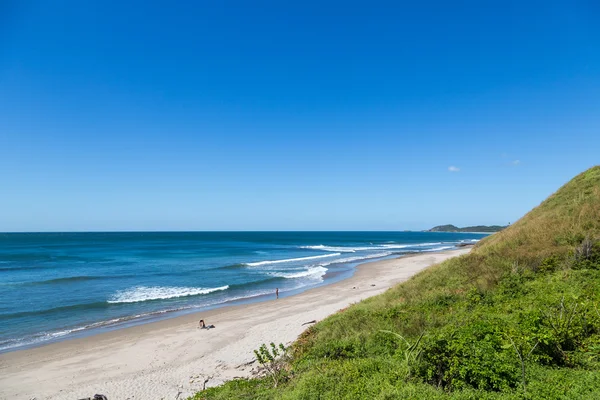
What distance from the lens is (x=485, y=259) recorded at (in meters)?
15.2

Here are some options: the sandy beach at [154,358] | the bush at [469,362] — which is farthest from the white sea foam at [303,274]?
the bush at [469,362]

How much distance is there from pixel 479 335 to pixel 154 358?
14.0 m

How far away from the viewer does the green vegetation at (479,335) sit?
619cm

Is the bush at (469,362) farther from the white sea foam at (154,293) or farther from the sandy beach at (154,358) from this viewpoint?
the white sea foam at (154,293)

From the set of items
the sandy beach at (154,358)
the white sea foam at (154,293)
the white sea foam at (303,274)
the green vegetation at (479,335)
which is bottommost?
the white sea foam at (303,274)

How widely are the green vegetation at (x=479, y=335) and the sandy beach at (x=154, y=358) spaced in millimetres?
4449

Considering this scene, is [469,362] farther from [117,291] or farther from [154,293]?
[117,291]

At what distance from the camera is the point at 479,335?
754cm

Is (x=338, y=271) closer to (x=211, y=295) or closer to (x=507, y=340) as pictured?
(x=211, y=295)

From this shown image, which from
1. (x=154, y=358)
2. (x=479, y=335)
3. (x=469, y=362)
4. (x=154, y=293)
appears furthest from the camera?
(x=154, y=293)

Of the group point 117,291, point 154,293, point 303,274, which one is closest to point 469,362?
point 154,293

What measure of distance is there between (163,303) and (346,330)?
67.0 feet

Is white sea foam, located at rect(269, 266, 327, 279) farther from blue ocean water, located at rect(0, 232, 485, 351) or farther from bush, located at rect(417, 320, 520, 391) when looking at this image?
bush, located at rect(417, 320, 520, 391)

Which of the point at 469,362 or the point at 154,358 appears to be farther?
the point at 154,358
